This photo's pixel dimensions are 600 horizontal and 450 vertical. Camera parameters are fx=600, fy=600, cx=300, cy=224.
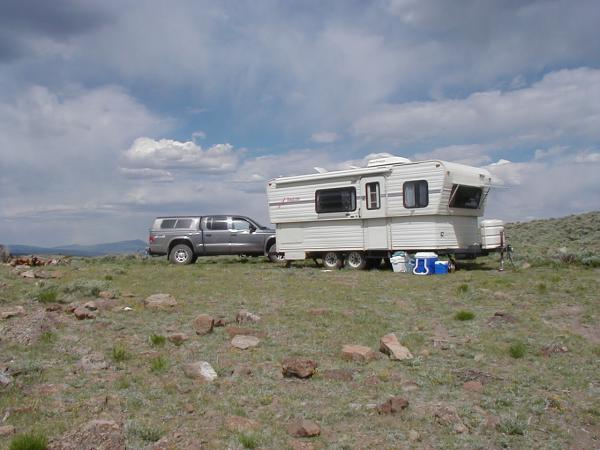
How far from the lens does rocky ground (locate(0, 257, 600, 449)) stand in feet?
15.8

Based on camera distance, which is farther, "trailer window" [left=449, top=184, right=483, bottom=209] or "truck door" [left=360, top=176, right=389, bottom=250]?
"truck door" [left=360, top=176, right=389, bottom=250]

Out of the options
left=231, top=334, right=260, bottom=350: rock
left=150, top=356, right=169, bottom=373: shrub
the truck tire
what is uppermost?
the truck tire

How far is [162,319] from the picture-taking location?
351 inches

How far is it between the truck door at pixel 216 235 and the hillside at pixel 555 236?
31.5 feet

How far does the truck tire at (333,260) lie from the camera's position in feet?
56.2

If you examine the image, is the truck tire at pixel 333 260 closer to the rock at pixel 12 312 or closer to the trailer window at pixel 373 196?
the trailer window at pixel 373 196

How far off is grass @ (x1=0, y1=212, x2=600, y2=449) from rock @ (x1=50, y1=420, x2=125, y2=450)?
0.10 m

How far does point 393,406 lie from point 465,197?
37.8 ft

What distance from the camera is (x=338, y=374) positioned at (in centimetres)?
624

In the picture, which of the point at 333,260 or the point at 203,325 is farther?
the point at 333,260

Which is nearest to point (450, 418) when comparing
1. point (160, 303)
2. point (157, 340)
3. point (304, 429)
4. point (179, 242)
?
point (304, 429)

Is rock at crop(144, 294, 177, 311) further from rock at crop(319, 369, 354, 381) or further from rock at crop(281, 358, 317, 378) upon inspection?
rock at crop(319, 369, 354, 381)

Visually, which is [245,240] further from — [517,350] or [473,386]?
[473,386]

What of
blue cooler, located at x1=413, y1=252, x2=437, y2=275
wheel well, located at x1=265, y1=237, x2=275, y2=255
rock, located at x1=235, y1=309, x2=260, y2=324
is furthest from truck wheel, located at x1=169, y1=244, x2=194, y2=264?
rock, located at x1=235, y1=309, x2=260, y2=324
